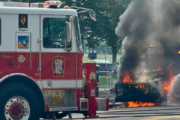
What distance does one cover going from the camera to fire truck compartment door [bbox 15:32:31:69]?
8.51 metres

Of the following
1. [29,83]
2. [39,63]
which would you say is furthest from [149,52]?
[29,83]

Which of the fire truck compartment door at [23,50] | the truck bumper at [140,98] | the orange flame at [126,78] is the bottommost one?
the truck bumper at [140,98]

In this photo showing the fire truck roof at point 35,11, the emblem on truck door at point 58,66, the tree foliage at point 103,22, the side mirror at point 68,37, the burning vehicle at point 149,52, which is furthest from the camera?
the tree foliage at point 103,22

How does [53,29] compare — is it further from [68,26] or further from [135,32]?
[135,32]

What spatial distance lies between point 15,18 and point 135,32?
39.9 ft

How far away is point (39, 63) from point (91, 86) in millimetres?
1347

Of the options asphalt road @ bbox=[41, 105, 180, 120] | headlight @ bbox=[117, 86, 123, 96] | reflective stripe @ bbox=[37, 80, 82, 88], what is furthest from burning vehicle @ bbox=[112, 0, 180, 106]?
reflective stripe @ bbox=[37, 80, 82, 88]

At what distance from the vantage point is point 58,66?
871cm

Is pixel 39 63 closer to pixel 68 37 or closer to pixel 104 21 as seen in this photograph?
pixel 68 37

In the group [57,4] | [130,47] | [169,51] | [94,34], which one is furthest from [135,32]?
[57,4]

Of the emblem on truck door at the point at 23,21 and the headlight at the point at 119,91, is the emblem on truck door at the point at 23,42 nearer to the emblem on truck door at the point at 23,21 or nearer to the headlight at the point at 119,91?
the emblem on truck door at the point at 23,21

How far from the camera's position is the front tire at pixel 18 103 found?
8336mm

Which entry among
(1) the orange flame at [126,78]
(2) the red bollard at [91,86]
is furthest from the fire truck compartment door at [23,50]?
(1) the orange flame at [126,78]

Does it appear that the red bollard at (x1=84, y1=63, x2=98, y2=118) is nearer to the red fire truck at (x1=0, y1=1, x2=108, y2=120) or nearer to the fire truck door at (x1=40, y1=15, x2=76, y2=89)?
the red fire truck at (x1=0, y1=1, x2=108, y2=120)
